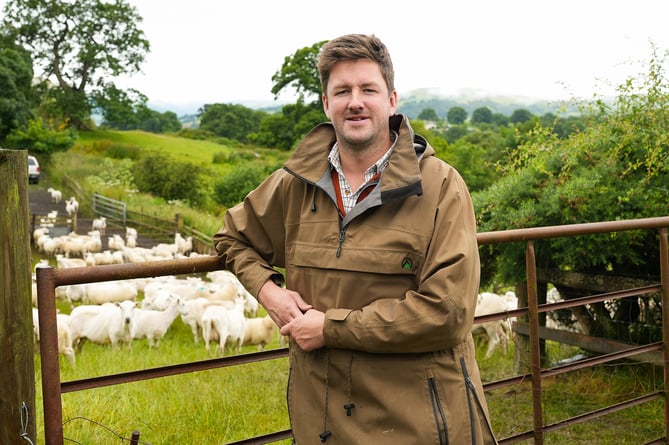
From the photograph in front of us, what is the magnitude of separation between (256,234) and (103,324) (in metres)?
7.14

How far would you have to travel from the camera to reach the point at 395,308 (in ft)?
6.51

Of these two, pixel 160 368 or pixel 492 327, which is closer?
pixel 160 368

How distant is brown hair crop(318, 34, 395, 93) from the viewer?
2.16 m

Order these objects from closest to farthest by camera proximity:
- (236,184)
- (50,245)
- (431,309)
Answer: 1. (431,309)
2. (50,245)
3. (236,184)

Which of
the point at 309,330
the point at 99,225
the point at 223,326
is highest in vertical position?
the point at 309,330

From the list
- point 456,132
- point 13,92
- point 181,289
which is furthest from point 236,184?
point 456,132

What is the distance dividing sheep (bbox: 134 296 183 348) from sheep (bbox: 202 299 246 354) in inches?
19.7

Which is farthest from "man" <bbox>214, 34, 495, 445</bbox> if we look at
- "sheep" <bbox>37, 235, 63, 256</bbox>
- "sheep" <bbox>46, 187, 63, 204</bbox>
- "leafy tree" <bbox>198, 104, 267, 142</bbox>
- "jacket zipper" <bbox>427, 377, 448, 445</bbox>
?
"leafy tree" <bbox>198, 104, 267, 142</bbox>

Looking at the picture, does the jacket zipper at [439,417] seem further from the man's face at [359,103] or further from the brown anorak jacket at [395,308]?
the man's face at [359,103]

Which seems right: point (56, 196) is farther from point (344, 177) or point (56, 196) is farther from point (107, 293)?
point (344, 177)

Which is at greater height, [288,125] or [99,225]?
[288,125]

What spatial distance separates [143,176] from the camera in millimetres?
33156

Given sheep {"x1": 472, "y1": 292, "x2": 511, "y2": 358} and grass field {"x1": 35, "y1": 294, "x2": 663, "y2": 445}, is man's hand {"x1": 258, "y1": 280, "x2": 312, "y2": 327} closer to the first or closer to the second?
grass field {"x1": 35, "y1": 294, "x2": 663, "y2": 445}

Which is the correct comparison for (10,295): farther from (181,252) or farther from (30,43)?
(30,43)
